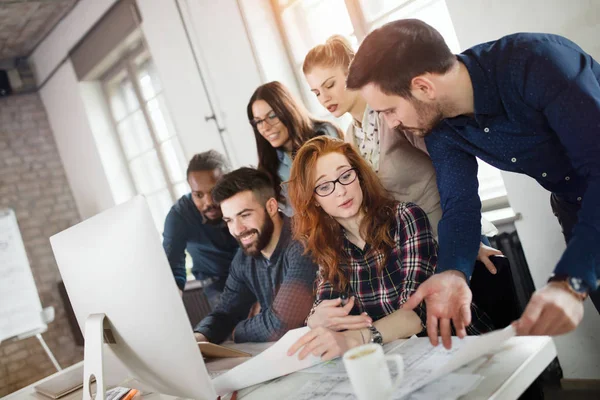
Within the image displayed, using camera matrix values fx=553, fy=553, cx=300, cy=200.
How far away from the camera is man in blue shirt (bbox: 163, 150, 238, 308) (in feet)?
8.27

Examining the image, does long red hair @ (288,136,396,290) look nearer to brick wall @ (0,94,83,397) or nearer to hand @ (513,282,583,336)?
hand @ (513,282,583,336)

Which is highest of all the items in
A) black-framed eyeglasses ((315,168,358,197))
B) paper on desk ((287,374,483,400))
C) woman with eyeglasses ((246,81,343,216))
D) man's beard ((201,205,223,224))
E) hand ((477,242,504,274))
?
woman with eyeglasses ((246,81,343,216))

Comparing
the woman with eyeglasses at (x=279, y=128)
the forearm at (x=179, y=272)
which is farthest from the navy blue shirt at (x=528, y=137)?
the forearm at (x=179, y=272)

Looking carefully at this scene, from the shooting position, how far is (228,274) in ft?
8.43

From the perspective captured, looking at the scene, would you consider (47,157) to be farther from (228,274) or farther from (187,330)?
(187,330)

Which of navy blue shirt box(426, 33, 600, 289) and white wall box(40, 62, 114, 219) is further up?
white wall box(40, 62, 114, 219)

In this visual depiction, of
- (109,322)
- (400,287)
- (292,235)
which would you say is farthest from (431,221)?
(109,322)

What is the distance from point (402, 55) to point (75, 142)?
2.59m

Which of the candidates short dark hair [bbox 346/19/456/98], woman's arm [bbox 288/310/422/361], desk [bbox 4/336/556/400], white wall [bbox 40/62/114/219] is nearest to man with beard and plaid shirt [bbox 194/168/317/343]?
woman's arm [bbox 288/310/422/361]

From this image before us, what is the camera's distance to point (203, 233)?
8.55ft

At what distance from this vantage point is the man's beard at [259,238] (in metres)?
2.23

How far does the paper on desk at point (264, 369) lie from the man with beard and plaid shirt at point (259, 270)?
58 centimetres

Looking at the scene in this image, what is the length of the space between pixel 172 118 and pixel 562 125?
1.93 m

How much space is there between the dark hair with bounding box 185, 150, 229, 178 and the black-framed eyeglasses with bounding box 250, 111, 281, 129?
11.4 inches
